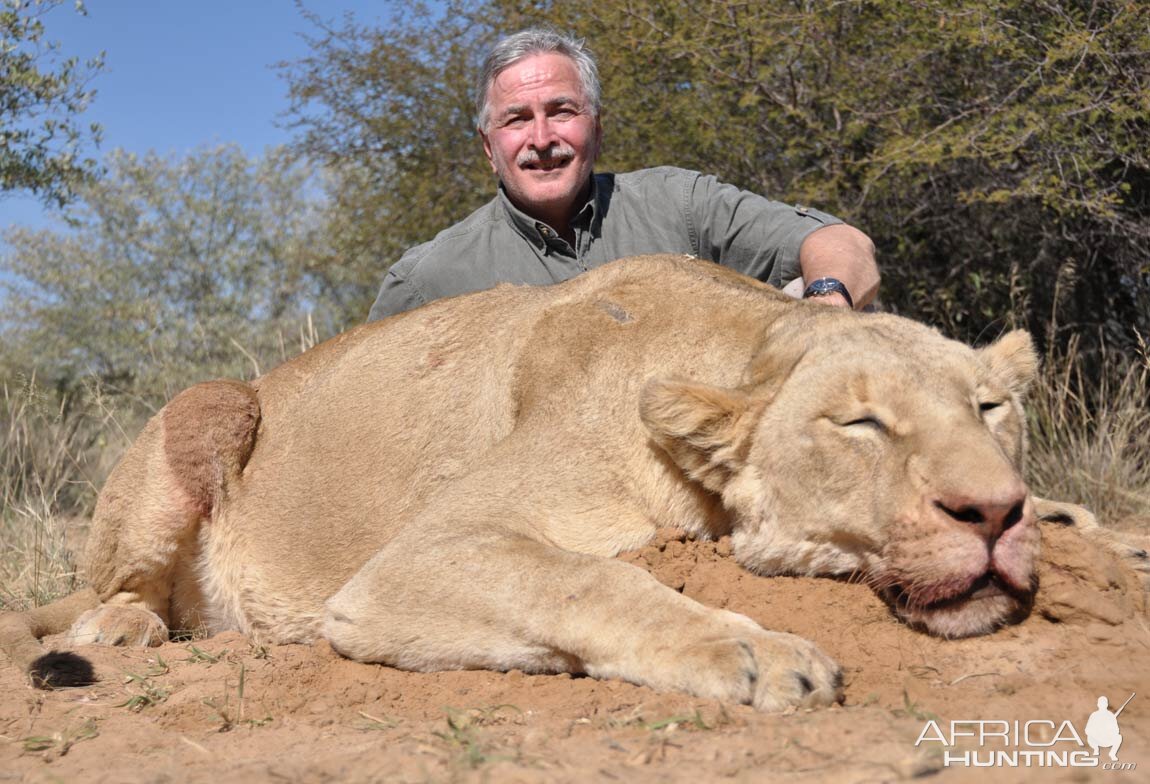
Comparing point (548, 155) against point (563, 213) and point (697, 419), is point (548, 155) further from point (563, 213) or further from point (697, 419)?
point (697, 419)

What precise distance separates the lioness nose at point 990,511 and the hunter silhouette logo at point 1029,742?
49cm

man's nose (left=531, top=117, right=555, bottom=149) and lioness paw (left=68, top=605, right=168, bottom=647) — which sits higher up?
man's nose (left=531, top=117, right=555, bottom=149)

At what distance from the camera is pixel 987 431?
3.19 metres

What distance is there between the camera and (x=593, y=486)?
3645mm

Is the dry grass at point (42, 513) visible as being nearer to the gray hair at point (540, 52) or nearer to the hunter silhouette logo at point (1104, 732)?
the gray hair at point (540, 52)

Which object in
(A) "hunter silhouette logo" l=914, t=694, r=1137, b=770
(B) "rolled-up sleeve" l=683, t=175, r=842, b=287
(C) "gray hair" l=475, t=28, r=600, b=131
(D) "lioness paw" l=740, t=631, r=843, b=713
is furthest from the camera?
(C) "gray hair" l=475, t=28, r=600, b=131

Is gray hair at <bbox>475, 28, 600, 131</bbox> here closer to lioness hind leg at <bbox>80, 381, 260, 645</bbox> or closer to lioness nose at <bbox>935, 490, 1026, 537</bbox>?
lioness hind leg at <bbox>80, 381, 260, 645</bbox>

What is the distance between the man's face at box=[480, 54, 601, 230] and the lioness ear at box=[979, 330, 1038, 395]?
2.96 m

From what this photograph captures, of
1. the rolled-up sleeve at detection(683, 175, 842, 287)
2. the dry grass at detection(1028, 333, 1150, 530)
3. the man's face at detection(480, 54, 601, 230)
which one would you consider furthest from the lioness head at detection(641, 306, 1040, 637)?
the dry grass at detection(1028, 333, 1150, 530)

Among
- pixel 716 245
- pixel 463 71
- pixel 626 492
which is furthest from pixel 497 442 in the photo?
pixel 463 71

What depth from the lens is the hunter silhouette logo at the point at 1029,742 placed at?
234 cm

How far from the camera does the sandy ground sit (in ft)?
8.05

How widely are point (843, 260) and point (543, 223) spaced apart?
1.79 metres

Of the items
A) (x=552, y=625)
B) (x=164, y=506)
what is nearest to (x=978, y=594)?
(x=552, y=625)
